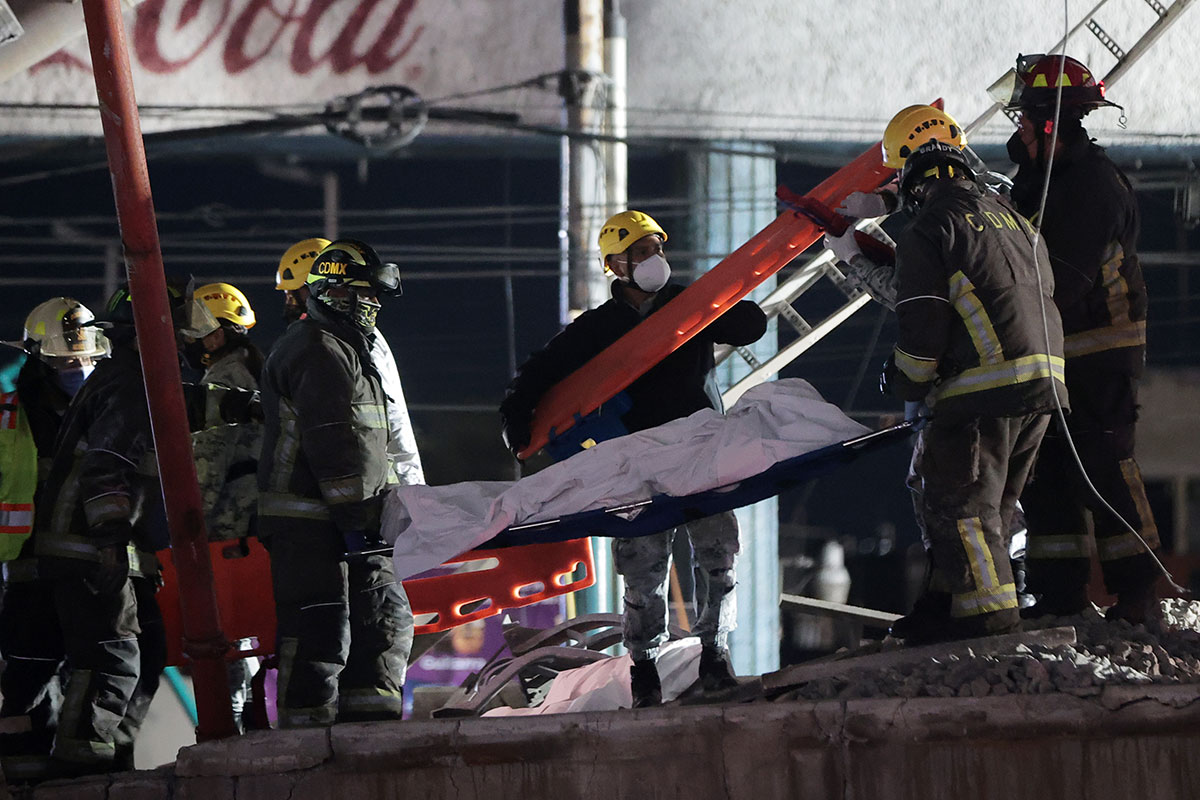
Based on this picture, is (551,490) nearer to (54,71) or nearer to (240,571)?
(240,571)

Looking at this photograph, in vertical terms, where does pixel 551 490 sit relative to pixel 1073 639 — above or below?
above

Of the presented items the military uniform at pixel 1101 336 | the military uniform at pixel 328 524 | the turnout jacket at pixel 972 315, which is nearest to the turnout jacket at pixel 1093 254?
the military uniform at pixel 1101 336

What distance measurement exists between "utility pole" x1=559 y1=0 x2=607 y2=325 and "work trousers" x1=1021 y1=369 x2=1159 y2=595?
4.98 m

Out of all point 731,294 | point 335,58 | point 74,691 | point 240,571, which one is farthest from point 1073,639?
point 335,58

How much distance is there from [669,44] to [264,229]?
4.21 m

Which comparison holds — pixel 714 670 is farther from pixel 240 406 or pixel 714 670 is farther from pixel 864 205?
pixel 240 406

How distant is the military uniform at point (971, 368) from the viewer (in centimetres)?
494

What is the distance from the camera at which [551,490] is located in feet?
17.4

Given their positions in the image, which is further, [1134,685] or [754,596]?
[754,596]

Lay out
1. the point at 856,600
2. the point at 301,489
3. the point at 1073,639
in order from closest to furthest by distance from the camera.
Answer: the point at 1073,639
the point at 301,489
the point at 856,600

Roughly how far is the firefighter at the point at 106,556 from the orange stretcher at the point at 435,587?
0.28 metres

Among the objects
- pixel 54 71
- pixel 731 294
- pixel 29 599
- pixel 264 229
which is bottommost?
pixel 29 599

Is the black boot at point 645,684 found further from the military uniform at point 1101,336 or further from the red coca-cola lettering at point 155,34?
the red coca-cola lettering at point 155,34

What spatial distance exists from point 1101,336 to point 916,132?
101 centimetres
